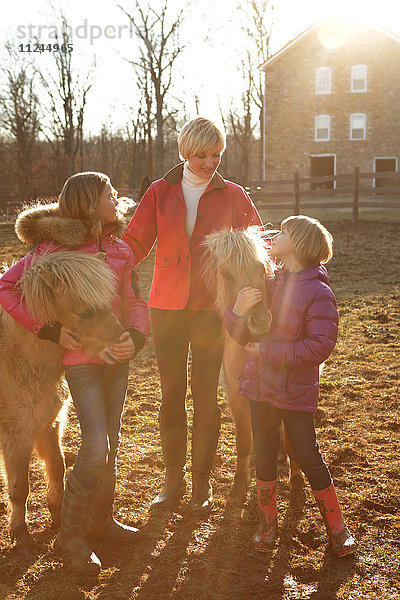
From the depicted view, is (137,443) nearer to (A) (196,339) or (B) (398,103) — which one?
(A) (196,339)

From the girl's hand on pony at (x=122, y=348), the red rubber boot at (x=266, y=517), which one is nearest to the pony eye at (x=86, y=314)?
the girl's hand on pony at (x=122, y=348)

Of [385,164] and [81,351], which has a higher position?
[385,164]

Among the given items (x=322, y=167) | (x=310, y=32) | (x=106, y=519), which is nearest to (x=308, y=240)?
(x=106, y=519)

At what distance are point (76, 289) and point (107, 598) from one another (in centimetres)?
142

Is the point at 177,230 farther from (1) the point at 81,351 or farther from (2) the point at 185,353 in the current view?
(1) the point at 81,351

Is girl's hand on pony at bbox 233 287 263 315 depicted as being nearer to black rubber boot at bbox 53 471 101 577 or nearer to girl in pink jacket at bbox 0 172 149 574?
girl in pink jacket at bbox 0 172 149 574

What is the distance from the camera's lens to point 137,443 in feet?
13.8

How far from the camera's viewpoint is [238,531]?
3.08m

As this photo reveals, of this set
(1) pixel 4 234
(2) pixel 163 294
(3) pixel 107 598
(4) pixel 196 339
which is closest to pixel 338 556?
(3) pixel 107 598

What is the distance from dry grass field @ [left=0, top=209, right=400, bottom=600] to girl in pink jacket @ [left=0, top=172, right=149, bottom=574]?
0.24 m

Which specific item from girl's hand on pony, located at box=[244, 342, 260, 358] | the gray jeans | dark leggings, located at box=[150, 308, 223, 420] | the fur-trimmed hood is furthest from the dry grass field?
the fur-trimmed hood

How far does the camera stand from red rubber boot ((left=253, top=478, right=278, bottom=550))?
2875 mm

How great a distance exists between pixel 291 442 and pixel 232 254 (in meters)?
1.02

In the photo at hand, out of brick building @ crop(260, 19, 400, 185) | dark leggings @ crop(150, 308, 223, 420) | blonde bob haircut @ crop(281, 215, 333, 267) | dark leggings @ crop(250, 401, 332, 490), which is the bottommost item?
dark leggings @ crop(250, 401, 332, 490)
